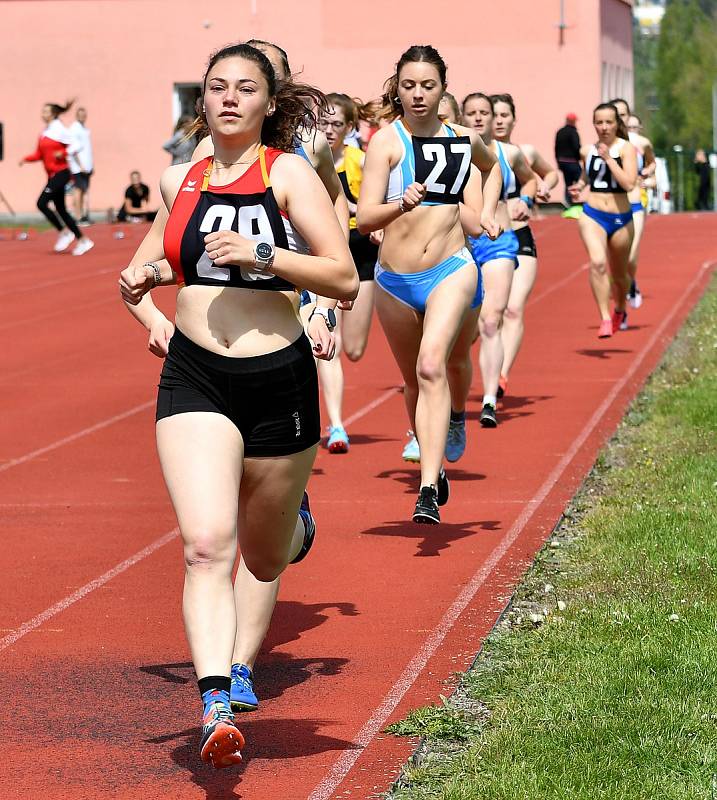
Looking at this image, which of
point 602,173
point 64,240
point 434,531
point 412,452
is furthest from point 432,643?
point 64,240

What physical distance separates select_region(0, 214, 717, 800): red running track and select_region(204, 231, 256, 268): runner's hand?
1.51m

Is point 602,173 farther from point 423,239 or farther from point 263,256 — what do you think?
point 263,256

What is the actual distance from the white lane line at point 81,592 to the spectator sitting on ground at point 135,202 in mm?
Answer: 29976

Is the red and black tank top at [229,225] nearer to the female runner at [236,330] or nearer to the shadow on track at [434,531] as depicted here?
the female runner at [236,330]

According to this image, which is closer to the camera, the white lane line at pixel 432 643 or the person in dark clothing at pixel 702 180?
the white lane line at pixel 432 643

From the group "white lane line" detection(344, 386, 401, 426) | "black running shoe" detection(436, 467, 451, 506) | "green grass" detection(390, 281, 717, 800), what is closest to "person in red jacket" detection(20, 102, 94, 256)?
"white lane line" detection(344, 386, 401, 426)

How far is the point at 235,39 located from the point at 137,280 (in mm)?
44881

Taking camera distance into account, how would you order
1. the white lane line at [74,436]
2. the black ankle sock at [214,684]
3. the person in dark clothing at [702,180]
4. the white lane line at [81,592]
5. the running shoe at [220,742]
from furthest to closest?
1. the person in dark clothing at [702,180]
2. the white lane line at [74,436]
3. the white lane line at [81,592]
4. the black ankle sock at [214,684]
5. the running shoe at [220,742]

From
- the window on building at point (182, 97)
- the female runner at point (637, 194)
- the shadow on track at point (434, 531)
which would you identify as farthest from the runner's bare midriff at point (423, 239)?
the window on building at point (182, 97)

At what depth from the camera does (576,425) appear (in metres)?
12.1

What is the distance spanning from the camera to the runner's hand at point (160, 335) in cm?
531

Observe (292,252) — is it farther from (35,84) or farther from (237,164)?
(35,84)

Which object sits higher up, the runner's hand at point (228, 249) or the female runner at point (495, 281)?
the runner's hand at point (228, 249)

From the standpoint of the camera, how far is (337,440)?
11.1 meters
